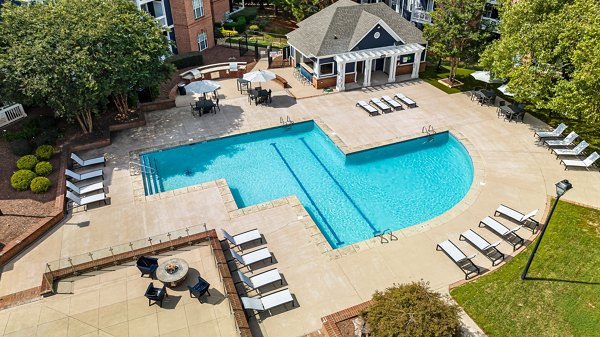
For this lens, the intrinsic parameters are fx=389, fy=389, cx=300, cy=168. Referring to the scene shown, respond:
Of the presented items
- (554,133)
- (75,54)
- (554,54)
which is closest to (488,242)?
(554,133)

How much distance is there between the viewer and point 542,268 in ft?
57.4

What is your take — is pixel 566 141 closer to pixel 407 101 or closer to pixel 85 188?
pixel 407 101

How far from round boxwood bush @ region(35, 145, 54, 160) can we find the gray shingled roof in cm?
2160

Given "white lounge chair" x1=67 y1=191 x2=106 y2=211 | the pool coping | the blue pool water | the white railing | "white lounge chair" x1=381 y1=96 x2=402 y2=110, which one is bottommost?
the blue pool water

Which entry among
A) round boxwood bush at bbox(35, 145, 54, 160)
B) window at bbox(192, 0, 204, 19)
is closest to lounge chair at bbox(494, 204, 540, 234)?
round boxwood bush at bbox(35, 145, 54, 160)

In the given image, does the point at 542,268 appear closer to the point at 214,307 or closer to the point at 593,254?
the point at 593,254

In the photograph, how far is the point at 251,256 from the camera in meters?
18.0

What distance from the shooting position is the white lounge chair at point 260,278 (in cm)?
1648

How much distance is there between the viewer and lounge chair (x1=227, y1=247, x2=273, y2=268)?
1768 centimetres

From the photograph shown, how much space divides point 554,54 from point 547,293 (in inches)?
645

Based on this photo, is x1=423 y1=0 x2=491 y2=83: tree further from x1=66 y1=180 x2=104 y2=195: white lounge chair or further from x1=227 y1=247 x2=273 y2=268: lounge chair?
x1=66 y1=180 x2=104 y2=195: white lounge chair

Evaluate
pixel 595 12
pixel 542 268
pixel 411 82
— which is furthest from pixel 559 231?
pixel 411 82

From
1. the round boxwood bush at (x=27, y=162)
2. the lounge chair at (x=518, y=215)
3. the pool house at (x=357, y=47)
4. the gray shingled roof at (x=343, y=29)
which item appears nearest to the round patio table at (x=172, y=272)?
the round boxwood bush at (x=27, y=162)

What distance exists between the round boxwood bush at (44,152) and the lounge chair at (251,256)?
1526cm
